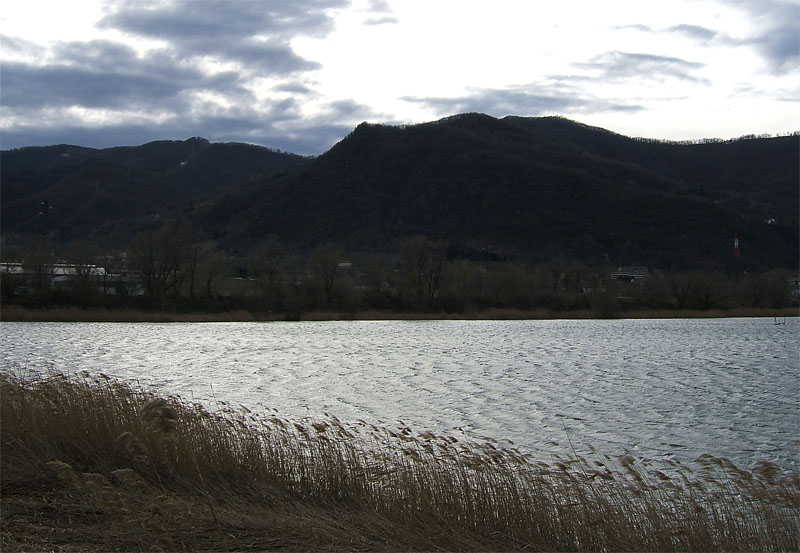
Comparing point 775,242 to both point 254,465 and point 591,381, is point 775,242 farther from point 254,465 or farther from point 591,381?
point 254,465

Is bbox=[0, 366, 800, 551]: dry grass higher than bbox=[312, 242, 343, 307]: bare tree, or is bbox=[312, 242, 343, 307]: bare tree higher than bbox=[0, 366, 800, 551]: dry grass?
bbox=[312, 242, 343, 307]: bare tree

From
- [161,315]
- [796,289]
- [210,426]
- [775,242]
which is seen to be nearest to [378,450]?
[210,426]

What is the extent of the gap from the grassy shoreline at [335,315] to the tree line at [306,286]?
1008 millimetres

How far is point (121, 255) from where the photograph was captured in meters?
85.5

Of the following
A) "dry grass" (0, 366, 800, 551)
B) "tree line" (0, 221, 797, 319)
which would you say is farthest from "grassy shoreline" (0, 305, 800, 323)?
"dry grass" (0, 366, 800, 551)

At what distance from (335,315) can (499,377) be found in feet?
157

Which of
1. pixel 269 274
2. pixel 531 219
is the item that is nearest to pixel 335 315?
pixel 269 274

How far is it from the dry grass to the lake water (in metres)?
5.70

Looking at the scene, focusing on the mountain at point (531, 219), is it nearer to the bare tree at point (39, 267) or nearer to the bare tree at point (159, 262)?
the bare tree at point (159, 262)

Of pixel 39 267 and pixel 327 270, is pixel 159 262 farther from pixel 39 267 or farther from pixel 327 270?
pixel 327 270

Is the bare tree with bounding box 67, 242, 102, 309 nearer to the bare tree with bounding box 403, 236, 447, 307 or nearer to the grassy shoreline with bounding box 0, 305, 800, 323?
the grassy shoreline with bounding box 0, 305, 800, 323

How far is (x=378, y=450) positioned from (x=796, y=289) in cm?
10761

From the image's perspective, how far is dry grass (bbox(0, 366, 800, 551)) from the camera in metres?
9.30

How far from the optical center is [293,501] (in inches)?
445
